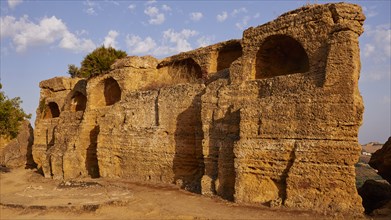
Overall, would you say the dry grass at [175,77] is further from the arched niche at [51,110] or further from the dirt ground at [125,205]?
the arched niche at [51,110]

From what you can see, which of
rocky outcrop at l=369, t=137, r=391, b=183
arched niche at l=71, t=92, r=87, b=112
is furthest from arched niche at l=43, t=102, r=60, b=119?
rocky outcrop at l=369, t=137, r=391, b=183

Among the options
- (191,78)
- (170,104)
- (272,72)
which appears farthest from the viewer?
(191,78)

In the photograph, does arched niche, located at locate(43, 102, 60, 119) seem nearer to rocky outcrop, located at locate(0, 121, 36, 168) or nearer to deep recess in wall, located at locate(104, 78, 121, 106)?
rocky outcrop, located at locate(0, 121, 36, 168)

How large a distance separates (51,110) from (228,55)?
50.9 feet

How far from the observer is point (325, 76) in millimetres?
8383

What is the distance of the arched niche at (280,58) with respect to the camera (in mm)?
10906

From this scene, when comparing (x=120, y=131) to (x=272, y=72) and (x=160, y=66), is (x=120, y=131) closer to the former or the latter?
(x=160, y=66)

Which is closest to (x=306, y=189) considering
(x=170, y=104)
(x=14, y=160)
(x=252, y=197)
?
(x=252, y=197)

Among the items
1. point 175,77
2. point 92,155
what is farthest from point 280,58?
point 92,155

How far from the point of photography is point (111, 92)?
19078mm

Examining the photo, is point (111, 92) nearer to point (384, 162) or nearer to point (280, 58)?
point (280, 58)

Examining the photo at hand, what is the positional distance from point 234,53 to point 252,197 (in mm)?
7138

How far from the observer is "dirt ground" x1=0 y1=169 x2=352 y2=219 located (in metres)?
8.30

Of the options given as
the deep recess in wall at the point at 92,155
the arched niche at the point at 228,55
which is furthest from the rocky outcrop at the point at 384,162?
the deep recess in wall at the point at 92,155
